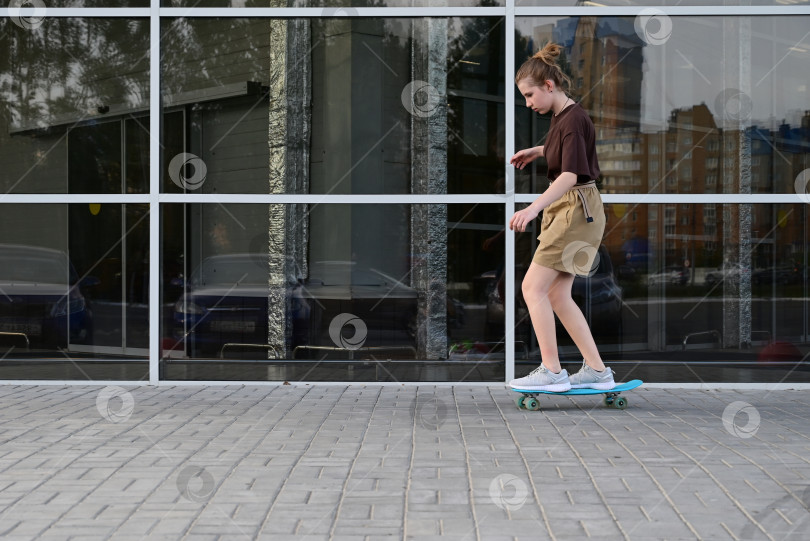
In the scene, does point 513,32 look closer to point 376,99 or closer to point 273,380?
point 376,99

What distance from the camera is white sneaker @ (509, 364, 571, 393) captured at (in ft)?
20.3

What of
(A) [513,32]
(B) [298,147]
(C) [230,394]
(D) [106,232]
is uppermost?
(A) [513,32]

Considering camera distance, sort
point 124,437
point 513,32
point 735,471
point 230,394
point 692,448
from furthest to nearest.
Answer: point 513,32 < point 230,394 < point 124,437 < point 692,448 < point 735,471

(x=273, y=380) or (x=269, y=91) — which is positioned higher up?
(x=269, y=91)

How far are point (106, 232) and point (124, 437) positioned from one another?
9.49 feet

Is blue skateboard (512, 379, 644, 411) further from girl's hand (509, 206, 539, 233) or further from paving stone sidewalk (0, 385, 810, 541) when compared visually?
girl's hand (509, 206, 539, 233)

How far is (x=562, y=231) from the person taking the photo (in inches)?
243

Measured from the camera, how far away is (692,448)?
496cm

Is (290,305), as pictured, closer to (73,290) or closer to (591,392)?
(73,290)

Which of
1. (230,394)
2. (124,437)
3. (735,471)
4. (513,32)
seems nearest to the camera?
(735,471)

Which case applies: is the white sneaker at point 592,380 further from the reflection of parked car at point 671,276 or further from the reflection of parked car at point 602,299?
the reflection of parked car at point 671,276

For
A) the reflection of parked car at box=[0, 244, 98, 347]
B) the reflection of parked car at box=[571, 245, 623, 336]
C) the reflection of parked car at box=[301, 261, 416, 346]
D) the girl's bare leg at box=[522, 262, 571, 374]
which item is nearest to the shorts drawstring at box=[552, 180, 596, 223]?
the girl's bare leg at box=[522, 262, 571, 374]

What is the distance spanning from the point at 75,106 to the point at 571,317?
4331 mm

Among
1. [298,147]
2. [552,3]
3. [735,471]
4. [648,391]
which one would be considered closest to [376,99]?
[298,147]
